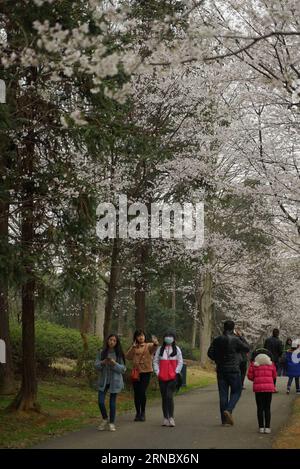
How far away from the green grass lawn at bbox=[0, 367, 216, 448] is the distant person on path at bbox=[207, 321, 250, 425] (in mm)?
2683

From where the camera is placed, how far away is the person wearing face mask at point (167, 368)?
454 inches

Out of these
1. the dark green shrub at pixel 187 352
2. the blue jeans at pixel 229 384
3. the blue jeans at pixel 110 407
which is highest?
the blue jeans at pixel 229 384

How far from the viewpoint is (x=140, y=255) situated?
66.2 feet

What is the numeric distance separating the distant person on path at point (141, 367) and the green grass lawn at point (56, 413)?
97cm

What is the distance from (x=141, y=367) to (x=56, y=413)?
97.9 inches

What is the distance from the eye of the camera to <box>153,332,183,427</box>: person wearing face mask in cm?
1152

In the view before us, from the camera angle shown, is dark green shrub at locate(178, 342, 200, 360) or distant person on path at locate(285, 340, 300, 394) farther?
dark green shrub at locate(178, 342, 200, 360)

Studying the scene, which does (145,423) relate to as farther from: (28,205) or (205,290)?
(205,290)

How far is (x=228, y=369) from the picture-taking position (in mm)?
11219

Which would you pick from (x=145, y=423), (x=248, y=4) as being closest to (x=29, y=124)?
(x=248, y=4)

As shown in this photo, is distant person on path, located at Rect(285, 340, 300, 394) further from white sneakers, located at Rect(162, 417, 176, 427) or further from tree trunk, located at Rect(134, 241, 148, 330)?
white sneakers, located at Rect(162, 417, 176, 427)

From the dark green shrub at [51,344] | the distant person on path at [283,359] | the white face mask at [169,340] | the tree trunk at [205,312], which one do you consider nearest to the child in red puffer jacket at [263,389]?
the white face mask at [169,340]
